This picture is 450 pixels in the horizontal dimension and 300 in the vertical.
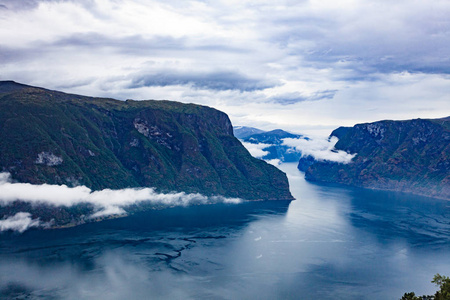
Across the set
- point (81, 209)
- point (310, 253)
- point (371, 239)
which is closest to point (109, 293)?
point (310, 253)

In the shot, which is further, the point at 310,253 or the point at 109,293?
the point at 310,253

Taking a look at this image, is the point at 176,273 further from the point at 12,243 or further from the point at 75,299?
the point at 12,243

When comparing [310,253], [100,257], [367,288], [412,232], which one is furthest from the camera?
[412,232]

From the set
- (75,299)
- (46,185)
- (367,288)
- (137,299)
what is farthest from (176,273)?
(46,185)

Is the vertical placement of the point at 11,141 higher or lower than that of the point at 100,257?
higher

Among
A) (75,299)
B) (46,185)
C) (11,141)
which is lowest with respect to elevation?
(75,299)

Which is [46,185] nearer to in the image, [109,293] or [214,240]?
[214,240]

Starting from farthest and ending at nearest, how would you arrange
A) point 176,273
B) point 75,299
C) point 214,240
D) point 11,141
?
point 11,141
point 214,240
point 176,273
point 75,299
